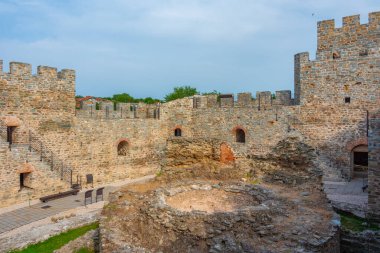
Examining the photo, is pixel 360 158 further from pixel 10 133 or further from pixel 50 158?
pixel 10 133

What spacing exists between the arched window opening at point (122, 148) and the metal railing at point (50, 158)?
11.8 ft

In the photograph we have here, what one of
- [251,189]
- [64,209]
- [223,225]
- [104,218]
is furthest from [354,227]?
[64,209]

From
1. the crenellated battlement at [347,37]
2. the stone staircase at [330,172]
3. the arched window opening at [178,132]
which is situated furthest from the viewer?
the arched window opening at [178,132]

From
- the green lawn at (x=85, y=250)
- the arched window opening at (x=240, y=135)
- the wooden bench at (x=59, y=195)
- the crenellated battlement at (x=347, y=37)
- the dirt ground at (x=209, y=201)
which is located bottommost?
the green lawn at (x=85, y=250)

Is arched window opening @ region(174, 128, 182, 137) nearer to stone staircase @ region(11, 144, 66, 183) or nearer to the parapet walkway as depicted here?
the parapet walkway

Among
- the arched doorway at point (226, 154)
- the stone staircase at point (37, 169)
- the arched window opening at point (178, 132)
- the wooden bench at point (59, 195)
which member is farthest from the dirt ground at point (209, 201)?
the arched window opening at point (178, 132)

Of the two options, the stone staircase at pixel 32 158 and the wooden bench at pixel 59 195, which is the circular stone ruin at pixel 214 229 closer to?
the wooden bench at pixel 59 195

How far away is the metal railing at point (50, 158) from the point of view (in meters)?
14.7

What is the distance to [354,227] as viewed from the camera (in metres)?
9.08

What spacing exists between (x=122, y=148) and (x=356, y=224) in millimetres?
12971

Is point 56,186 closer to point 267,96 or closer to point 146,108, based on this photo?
point 146,108

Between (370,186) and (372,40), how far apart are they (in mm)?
9290

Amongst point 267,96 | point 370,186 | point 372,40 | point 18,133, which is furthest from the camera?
point 267,96

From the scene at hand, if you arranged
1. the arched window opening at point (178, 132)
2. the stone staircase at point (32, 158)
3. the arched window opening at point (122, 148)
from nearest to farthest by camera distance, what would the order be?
the stone staircase at point (32, 158) < the arched window opening at point (122, 148) < the arched window opening at point (178, 132)
